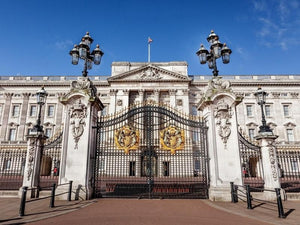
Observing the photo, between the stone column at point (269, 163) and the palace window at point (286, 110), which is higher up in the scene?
the palace window at point (286, 110)

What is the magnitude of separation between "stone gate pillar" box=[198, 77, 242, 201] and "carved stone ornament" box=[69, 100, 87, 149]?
250 inches

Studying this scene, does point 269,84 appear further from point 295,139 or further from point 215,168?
point 215,168

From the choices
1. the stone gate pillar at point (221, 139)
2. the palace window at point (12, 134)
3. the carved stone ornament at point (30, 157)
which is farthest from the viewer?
the palace window at point (12, 134)

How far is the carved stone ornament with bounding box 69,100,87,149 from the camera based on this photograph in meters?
9.97

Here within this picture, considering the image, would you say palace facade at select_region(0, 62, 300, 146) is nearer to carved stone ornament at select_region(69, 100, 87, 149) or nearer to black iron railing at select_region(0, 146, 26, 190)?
black iron railing at select_region(0, 146, 26, 190)

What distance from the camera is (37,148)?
10664mm

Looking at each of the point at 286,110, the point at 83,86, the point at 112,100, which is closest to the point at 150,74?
the point at 112,100

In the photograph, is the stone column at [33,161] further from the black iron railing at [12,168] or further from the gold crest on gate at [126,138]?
the gold crest on gate at [126,138]

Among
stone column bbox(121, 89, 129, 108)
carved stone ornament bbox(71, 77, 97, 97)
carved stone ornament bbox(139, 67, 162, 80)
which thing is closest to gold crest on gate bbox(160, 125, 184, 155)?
carved stone ornament bbox(71, 77, 97, 97)

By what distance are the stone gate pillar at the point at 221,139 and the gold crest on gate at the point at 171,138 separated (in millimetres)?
1528

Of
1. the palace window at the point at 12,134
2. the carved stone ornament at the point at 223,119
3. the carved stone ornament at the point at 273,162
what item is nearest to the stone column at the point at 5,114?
the palace window at the point at 12,134

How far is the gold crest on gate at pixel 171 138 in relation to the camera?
10773 millimetres

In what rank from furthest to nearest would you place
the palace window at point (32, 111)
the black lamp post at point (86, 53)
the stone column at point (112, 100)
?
the palace window at point (32, 111) < the stone column at point (112, 100) < the black lamp post at point (86, 53)

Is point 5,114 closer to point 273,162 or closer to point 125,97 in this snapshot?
point 125,97
